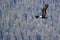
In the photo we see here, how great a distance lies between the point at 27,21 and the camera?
1480cm

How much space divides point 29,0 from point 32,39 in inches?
89.5

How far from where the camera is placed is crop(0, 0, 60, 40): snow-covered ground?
1416 centimetres

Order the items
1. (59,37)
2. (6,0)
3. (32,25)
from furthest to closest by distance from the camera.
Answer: (59,37) < (32,25) < (6,0)

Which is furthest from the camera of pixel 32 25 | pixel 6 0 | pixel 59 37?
pixel 59 37

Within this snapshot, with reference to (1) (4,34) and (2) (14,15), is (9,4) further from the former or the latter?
(1) (4,34)

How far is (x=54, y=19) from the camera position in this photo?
1541 centimetres

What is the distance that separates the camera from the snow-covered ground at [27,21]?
14165 mm

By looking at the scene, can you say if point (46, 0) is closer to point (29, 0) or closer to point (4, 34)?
point (29, 0)

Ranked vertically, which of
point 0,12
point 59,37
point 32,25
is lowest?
point 59,37

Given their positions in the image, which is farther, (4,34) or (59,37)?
(59,37)

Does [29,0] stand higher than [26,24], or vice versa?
[29,0]

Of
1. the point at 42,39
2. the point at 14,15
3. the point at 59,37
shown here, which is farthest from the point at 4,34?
the point at 59,37

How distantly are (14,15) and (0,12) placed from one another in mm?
950

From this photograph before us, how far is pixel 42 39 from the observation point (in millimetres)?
15281
